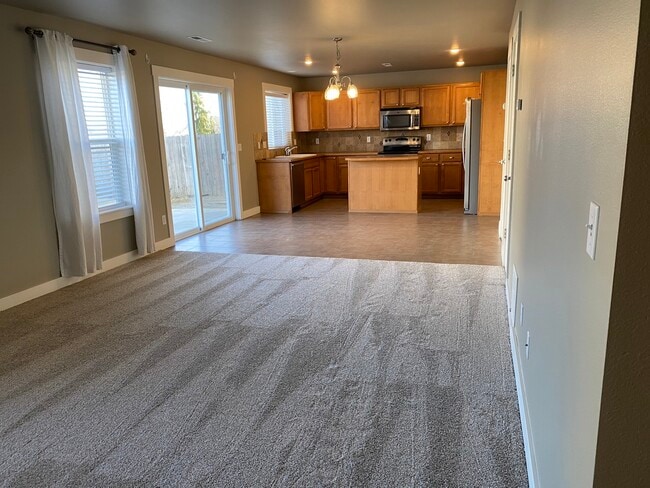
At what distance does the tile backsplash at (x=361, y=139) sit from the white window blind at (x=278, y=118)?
1.76ft

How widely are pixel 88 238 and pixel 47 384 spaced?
2.27 meters

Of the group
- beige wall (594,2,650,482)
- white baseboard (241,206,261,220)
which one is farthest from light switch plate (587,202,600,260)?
white baseboard (241,206,261,220)

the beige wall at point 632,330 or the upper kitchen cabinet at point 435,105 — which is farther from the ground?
the upper kitchen cabinet at point 435,105

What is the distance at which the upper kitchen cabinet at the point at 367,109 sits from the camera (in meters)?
9.69

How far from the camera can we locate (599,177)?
39.5 inches

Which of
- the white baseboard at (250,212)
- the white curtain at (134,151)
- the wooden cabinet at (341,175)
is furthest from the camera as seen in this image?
the wooden cabinet at (341,175)

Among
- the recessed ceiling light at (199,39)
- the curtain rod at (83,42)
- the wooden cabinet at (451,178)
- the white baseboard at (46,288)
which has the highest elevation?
the recessed ceiling light at (199,39)

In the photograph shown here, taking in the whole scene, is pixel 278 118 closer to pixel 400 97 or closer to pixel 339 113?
pixel 339 113

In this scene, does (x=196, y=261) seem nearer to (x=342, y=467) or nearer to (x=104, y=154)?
(x=104, y=154)

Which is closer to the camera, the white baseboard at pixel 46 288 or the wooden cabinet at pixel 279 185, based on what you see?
the white baseboard at pixel 46 288

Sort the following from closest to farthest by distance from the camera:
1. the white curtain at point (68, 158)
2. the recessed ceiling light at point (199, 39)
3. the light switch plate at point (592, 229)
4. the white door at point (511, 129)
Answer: the light switch plate at point (592, 229) < the white door at point (511, 129) < the white curtain at point (68, 158) < the recessed ceiling light at point (199, 39)

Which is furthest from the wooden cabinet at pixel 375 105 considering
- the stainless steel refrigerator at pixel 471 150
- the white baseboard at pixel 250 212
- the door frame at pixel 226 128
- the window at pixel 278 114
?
the door frame at pixel 226 128

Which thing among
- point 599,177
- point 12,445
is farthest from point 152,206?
point 599,177

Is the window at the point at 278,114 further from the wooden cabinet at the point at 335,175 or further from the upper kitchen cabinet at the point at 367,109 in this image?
the upper kitchen cabinet at the point at 367,109
